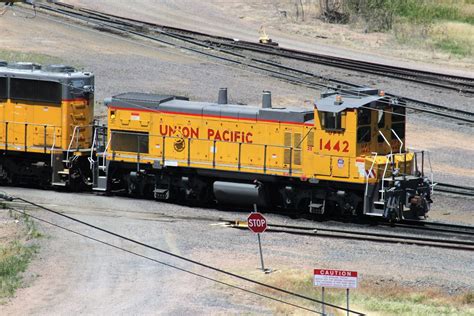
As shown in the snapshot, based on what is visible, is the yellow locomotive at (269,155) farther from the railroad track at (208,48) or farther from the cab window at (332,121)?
the railroad track at (208,48)

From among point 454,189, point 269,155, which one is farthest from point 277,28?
point 269,155

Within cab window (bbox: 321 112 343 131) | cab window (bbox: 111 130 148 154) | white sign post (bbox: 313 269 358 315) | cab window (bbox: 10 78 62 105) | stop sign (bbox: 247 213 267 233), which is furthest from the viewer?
cab window (bbox: 10 78 62 105)

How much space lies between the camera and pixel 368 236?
27547 millimetres

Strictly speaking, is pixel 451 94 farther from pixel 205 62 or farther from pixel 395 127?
pixel 395 127

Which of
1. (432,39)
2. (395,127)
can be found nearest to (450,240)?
(395,127)

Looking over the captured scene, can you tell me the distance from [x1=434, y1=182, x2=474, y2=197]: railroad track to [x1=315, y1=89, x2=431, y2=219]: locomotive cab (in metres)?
3.74

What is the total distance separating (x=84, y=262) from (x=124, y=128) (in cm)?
839

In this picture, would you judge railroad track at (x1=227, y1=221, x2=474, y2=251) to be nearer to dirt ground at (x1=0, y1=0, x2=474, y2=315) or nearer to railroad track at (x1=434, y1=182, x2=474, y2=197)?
dirt ground at (x1=0, y1=0, x2=474, y2=315)

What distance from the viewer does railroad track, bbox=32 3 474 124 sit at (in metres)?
Answer: 43.2

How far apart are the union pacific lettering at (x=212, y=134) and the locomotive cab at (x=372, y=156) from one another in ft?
8.59

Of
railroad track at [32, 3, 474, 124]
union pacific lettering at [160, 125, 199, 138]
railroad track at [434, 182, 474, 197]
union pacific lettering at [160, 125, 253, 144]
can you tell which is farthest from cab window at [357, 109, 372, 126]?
railroad track at [32, 3, 474, 124]

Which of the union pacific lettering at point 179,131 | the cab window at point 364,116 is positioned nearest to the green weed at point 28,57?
the union pacific lettering at point 179,131

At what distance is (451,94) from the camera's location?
4516 cm

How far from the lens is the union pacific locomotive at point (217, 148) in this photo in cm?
2889
